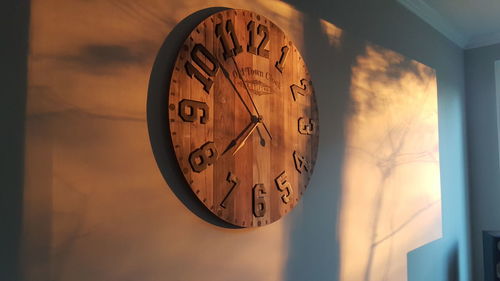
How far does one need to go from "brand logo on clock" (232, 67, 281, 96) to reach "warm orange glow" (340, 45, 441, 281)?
1.84 ft

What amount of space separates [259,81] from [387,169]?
1027 mm

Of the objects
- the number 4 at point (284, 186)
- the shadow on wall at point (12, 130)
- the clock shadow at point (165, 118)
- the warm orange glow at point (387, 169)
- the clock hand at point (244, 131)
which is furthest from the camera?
the warm orange glow at point (387, 169)

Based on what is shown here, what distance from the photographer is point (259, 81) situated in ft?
3.93

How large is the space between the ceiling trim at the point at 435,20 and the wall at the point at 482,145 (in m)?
0.23

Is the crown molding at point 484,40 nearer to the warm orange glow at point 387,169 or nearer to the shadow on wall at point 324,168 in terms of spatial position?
the warm orange glow at point 387,169

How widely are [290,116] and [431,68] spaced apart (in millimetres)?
1582

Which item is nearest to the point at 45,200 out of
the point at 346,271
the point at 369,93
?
the point at 346,271

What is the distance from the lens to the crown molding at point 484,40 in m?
2.85

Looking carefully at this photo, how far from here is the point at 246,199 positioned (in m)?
1.13

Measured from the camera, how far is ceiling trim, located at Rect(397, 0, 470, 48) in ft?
7.17

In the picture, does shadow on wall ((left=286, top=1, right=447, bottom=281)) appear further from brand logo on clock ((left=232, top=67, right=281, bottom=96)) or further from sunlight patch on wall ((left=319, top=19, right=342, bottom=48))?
brand logo on clock ((left=232, top=67, right=281, bottom=96))

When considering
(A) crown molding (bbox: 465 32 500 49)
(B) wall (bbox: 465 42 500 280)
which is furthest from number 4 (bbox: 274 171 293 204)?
(A) crown molding (bbox: 465 32 500 49)

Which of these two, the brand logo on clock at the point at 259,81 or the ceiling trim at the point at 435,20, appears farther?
the ceiling trim at the point at 435,20

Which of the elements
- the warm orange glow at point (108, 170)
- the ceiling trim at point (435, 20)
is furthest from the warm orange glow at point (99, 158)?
the ceiling trim at point (435, 20)
